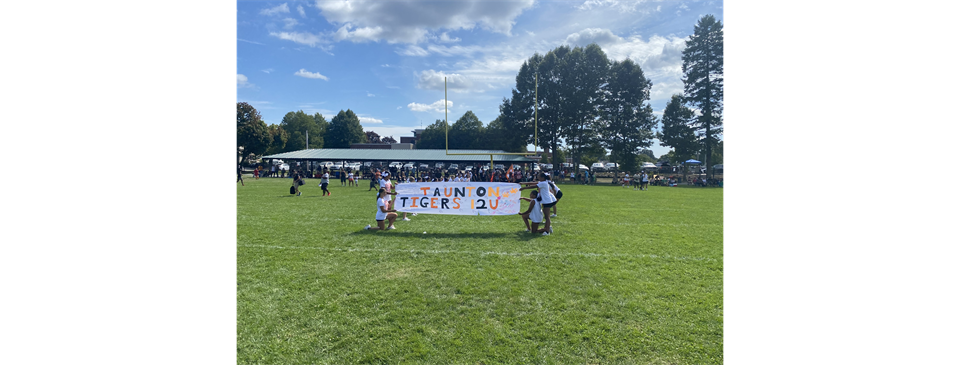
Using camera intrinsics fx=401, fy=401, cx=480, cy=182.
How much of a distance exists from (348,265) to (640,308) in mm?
4520

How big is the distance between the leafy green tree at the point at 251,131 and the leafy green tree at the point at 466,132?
1287 inches

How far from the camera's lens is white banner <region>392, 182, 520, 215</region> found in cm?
1012

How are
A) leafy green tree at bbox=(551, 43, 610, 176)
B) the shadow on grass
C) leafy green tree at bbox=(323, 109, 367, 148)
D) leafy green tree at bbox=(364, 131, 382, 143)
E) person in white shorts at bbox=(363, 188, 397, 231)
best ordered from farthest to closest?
leafy green tree at bbox=(364, 131, 382, 143) → leafy green tree at bbox=(323, 109, 367, 148) → leafy green tree at bbox=(551, 43, 610, 176) → person in white shorts at bbox=(363, 188, 397, 231) → the shadow on grass

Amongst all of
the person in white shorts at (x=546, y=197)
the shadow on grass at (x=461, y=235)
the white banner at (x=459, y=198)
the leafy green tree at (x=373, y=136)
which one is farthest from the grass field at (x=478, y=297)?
the leafy green tree at (x=373, y=136)

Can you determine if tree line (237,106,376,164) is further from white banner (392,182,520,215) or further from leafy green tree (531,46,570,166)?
white banner (392,182,520,215)

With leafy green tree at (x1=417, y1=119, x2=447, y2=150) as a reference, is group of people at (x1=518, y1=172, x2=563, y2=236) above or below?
below

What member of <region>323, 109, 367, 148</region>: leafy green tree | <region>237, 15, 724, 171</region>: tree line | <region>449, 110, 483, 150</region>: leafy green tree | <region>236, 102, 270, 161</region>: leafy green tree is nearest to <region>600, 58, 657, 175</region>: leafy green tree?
<region>237, 15, 724, 171</region>: tree line

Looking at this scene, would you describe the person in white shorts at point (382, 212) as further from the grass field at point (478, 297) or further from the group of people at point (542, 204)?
the group of people at point (542, 204)

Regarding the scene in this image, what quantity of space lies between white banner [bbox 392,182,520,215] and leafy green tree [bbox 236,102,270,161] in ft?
151

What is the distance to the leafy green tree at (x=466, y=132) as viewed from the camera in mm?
72500

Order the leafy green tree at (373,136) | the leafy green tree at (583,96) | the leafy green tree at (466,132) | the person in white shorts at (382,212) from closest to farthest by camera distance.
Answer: the person in white shorts at (382,212) < the leafy green tree at (583,96) < the leafy green tree at (466,132) < the leafy green tree at (373,136)

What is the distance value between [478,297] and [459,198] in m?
5.42
